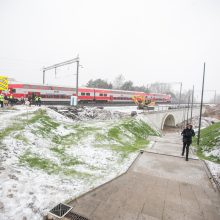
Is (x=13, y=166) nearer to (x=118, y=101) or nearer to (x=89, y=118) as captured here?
(x=89, y=118)

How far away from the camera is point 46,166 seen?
7.60 meters

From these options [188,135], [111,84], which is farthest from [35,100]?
[111,84]

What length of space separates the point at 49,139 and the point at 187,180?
28.4 ft

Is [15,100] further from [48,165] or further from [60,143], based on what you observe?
[48,165]

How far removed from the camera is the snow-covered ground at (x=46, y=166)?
503 centimetres

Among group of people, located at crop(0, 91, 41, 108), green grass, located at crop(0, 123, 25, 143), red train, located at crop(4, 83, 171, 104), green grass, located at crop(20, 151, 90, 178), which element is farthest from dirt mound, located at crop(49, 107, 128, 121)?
green grass, located at crop(20, 151, 90, 178)

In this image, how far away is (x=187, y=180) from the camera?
7.09 meters

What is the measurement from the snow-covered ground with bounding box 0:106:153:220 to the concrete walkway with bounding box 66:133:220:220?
0.72m

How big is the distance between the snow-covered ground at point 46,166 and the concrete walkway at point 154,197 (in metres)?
0.72

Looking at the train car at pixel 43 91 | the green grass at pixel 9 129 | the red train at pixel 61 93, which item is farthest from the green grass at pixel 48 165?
the red train at pixel 61 93

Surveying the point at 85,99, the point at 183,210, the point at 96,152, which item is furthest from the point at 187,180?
the point at 85,99

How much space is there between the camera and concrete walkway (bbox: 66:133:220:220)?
4855 millimetres

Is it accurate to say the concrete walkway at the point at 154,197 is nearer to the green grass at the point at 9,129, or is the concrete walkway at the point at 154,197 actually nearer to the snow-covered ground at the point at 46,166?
the snow-covered ground at the point at 46,166

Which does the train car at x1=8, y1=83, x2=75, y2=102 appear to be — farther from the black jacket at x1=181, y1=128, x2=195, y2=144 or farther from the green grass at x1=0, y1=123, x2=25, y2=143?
the black jacket at x1=181, y1=128, x2=195, y2=144
